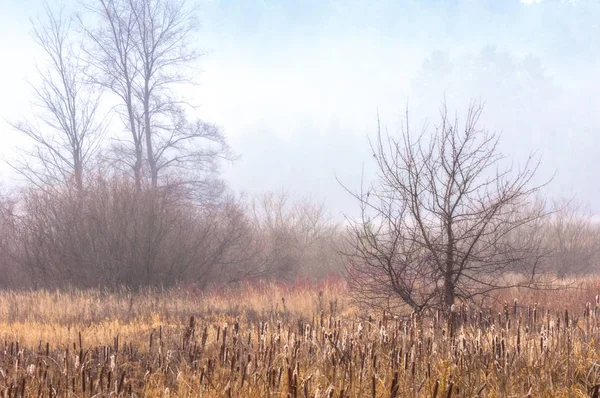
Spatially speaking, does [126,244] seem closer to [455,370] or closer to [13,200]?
[13,200]

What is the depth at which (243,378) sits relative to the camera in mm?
3863

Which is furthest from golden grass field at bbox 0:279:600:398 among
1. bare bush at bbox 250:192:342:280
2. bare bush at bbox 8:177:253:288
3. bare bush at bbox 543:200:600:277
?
bare bush at bbox 543:200:600:277

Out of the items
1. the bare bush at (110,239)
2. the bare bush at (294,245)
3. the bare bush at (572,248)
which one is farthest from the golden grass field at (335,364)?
the bare bush at (572,248)

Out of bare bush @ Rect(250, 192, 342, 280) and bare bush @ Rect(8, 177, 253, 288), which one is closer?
bare bush @ Rect(8, 177, 253, 288)

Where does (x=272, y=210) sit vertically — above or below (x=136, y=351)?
above

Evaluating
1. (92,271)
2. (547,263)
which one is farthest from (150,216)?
(547,263)

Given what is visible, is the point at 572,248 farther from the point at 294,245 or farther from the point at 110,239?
the point at 110,239

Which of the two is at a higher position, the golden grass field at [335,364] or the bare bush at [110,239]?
the bare bush at [110,239]

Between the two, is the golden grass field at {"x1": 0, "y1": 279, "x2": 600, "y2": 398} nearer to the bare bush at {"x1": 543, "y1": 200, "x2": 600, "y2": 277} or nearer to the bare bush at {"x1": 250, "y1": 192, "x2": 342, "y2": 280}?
the bare bush at {"x1": 250, "y1": 192, "x2": 342, "y2": 280}

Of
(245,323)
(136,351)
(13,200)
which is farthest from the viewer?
(13,200)

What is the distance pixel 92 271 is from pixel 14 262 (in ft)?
9.99

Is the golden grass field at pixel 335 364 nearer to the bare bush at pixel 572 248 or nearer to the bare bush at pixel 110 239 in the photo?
the bare bush at pixel 110 239

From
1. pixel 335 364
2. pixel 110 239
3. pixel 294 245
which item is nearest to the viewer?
pixel 335 364

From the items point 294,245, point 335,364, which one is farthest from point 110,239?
point 335,364
